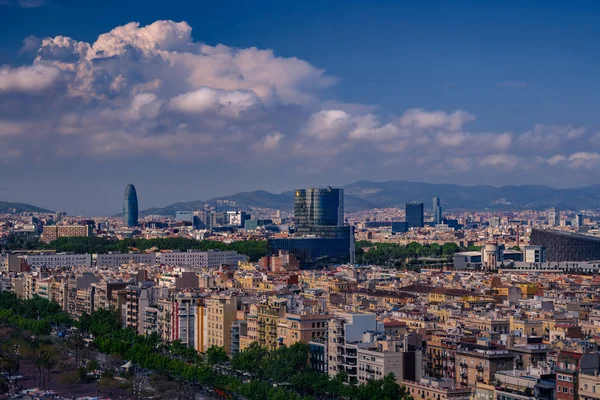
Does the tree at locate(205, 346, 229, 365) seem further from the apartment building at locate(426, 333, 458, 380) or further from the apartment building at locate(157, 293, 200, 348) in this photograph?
the apartment building at locate(426, 333, 458, 380)

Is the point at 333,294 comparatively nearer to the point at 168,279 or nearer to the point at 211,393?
the point at 168,279

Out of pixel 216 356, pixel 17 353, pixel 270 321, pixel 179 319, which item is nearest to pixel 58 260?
pixel 17 353

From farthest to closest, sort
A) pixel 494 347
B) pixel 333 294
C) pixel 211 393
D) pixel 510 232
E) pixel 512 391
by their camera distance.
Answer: pixel 510 232
pixel 333 294
pixel 211 393
pixel 494 347
pixel 512 391

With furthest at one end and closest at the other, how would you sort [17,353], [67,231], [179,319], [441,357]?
[67,231]
[17,353]
[179,319]
[441,357]

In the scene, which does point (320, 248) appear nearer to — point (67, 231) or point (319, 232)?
point (319, 232)

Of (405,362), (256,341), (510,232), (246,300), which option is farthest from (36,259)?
(510,232)

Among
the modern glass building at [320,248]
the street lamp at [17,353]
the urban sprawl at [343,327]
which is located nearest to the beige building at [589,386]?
the urban sprawl at [343,327]

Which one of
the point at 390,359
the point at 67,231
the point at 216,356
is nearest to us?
the point at 390,359

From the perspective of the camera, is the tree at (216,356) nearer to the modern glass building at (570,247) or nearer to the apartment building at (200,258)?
the apartment building at (200,258)
